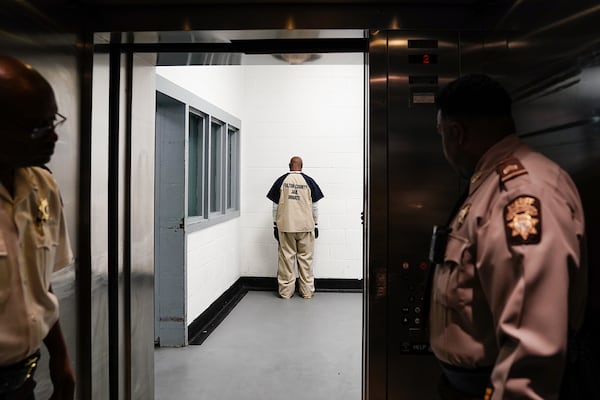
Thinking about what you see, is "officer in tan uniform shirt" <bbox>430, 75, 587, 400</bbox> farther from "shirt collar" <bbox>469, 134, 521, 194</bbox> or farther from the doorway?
the doorway

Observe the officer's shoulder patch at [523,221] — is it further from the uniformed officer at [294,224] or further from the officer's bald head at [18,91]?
the uniformed officer at [294,224]

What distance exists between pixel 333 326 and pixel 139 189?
2.78m

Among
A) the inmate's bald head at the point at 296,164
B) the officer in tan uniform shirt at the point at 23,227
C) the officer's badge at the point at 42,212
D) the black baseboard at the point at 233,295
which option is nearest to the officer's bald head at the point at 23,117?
the officer in tan uniform shirt at the point at 23,227

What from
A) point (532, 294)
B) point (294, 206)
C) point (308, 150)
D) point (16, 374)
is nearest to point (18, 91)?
point (16, 374)

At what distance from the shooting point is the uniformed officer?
16.9ft

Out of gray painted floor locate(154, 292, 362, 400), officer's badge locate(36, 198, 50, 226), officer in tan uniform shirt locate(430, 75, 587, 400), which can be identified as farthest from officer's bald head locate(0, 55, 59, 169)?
gray painted floor locate(154, 292, 362, 400)

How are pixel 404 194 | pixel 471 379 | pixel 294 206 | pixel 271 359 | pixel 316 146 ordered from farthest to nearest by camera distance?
pixel 316 146 → pixel 294 206 → pixel 271 359 → pixel 404 194 → pixel 471 379

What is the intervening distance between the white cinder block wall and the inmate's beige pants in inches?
15.7

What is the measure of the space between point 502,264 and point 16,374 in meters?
1.22

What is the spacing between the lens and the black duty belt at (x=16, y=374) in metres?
1.03

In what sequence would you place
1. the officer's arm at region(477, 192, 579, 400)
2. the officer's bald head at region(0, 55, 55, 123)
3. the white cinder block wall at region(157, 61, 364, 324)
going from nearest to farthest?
1. the officer's arm at region(477, 192, 579, 400)
2. the officer's bald head at region(0, 55, 55, 123)
3. the white cinder block wall at region(157, 61, 364, 324)

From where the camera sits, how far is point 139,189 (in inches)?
81.0

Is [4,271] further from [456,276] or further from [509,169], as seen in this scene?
[509,169]

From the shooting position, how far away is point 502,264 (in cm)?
91
